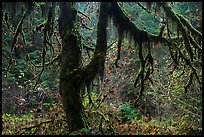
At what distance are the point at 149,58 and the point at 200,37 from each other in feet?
4.85

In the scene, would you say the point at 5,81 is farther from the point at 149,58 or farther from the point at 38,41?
the point at 149,58

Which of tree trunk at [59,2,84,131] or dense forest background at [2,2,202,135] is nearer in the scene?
tree trunk at [59,2,84,131]

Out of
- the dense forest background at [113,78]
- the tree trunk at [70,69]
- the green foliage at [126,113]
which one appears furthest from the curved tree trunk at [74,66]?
the green foliage at [126,113]

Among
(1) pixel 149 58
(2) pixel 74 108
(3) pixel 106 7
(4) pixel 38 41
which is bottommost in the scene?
(2) pixel 74 108

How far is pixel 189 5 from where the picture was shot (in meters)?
16.1

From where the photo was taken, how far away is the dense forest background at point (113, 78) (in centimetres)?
817

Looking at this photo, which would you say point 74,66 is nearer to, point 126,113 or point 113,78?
point 126,113

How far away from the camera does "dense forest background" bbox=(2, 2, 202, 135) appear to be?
322 inches

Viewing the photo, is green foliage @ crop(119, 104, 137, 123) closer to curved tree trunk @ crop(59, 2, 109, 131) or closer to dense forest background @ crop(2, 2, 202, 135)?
dense forest background @ crop(2, 2, 202, 135)

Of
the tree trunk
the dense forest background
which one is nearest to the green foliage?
the dense forest background

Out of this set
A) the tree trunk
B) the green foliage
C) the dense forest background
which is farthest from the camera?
the green foliage

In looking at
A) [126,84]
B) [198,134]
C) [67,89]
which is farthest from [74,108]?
[126,84]

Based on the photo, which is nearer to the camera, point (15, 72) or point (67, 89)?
point (67, 89)

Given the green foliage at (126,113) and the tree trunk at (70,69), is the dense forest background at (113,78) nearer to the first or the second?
the green foliage at (126,113)
